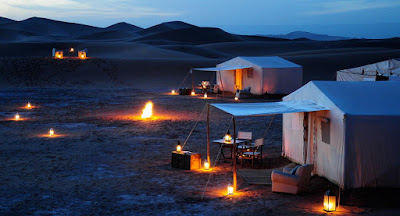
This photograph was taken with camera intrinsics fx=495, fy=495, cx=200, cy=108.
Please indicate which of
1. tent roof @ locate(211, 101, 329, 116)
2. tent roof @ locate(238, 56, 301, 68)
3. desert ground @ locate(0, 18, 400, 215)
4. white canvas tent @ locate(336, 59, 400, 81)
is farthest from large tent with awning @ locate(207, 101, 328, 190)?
tent roof @ locate(238, 56, 301, 68)

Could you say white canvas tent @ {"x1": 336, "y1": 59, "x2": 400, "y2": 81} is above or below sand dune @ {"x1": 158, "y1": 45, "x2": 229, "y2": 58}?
below

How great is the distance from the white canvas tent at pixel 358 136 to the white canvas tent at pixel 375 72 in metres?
11.0

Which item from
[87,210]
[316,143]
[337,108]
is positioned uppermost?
[337,108]

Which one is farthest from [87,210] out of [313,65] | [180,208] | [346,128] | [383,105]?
Answer: [313,65]

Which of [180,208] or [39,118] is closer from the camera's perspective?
[180,208]

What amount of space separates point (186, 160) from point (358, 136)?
4085 mm

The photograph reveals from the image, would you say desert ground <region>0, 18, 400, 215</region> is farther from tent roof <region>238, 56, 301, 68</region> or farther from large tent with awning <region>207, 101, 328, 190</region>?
tent roof <region>238, 56, 301, 68</region>

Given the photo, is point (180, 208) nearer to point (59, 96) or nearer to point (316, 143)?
point (316, 143)

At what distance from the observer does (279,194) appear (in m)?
9.79

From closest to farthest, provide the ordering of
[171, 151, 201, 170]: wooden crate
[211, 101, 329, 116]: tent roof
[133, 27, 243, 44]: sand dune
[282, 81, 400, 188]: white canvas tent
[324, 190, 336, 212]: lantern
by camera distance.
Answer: [324, 190, 336, 212]: lantern, [282, 81, 400, 188]: white canvas tent, [211, 101, 329, 116]: tent roof, [171, 151, 201, 170]: wooden crate, [133, 27, 243, 44]: sand dune

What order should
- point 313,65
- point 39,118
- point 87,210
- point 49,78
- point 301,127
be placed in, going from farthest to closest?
point 313,65 < point 49,78 < point 39,118 < point 301,127 < point 87,210

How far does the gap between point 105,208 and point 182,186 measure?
1.98m

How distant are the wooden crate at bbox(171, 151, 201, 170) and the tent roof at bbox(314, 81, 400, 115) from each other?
3310mm

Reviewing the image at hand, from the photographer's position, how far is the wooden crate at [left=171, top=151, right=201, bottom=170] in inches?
461
